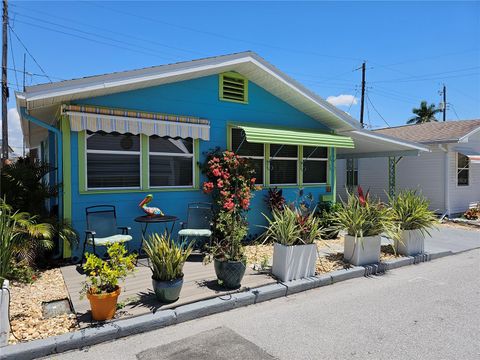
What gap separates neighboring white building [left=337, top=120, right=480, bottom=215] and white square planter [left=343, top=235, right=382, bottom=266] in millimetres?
7044

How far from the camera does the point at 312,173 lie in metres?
10.3

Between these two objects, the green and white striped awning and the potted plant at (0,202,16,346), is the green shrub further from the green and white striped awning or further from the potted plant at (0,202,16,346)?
the green and white striped awning

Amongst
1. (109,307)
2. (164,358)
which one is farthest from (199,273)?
(164,358)

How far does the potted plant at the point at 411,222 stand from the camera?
7.59 m

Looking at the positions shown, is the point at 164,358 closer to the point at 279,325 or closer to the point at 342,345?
the point at 279,325

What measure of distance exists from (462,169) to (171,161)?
1282 cm

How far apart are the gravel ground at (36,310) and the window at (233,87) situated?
536 centimetres

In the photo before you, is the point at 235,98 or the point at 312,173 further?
the point at 312,173

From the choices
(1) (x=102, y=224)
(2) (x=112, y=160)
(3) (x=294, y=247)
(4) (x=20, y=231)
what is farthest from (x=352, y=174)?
(4) (x=20, y=231)

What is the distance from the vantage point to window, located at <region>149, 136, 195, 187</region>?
7453 mm

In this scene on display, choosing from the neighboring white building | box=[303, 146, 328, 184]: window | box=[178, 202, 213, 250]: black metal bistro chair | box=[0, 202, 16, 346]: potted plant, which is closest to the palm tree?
the neighboring white building

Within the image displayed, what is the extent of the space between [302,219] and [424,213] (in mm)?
3413

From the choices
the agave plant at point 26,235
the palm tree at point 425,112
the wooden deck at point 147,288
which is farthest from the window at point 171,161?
the palm tree at point 425,112

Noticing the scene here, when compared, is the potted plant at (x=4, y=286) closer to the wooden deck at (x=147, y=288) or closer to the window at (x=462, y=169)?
the wooden deck at (x=147, y=288)
